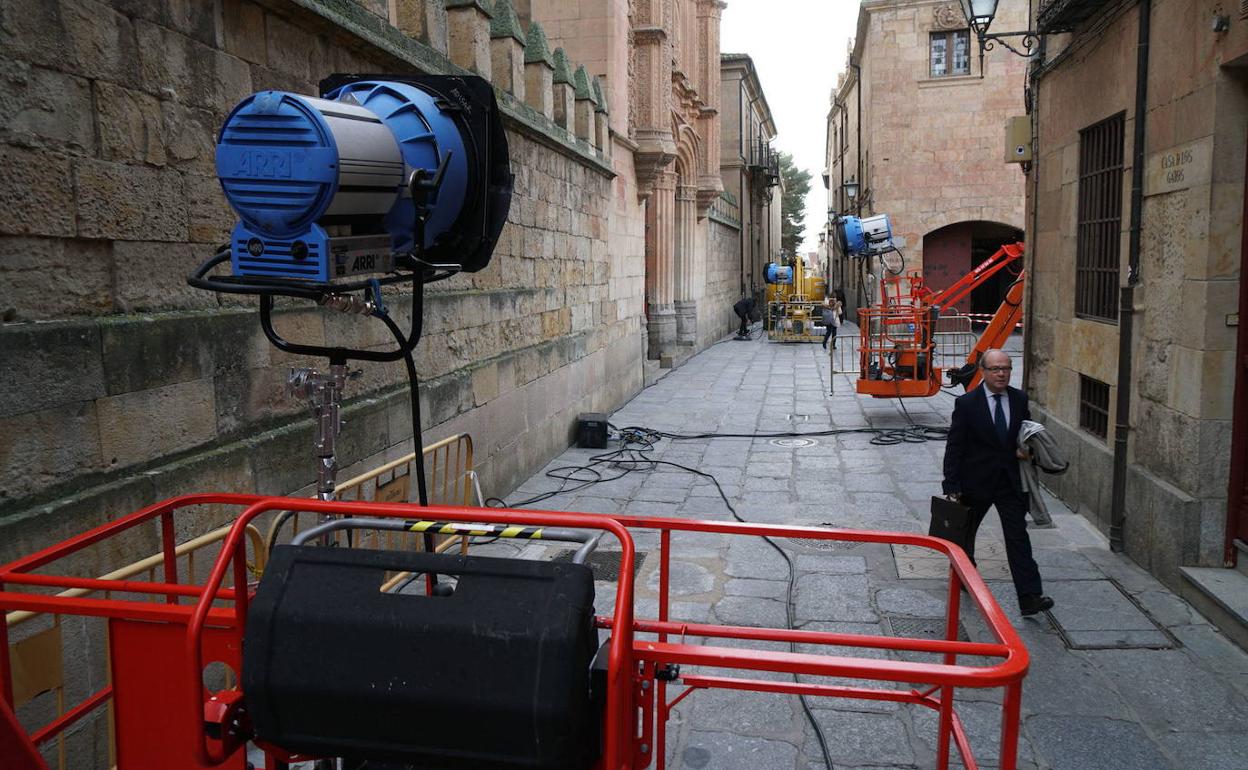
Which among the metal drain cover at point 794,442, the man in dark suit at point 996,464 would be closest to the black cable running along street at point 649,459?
the metal drain cover at point 794,442

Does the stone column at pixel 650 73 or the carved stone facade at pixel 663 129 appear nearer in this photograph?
the carved stone facade at pixel 663 129

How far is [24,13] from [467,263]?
1856mm

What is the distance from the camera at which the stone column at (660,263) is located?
65.2 ft

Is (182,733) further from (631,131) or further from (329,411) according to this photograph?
(631,131)

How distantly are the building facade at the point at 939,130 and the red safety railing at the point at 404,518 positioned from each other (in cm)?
2460

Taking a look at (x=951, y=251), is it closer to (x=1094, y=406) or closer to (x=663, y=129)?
(x=663, y=129)

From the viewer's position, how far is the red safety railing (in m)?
2.14

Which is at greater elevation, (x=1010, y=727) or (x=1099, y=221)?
(x=1099, y=221)

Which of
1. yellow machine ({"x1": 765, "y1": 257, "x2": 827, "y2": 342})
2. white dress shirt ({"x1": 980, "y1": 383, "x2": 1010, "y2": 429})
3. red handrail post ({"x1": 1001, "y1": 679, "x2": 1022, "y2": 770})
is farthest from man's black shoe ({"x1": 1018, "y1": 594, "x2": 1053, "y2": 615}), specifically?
yellow machine ({"x1": 765, "y1": 257, "x2": 827, "y2": 342})

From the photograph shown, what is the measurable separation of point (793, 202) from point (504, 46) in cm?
7124

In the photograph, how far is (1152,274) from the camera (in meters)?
6.27

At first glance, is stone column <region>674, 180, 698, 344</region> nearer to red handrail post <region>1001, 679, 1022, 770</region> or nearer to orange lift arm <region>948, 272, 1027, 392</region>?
orange lift arm <region>948, 272, 1027, 392</region>

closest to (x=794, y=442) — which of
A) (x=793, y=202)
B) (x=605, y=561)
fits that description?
(x=605, y=561)

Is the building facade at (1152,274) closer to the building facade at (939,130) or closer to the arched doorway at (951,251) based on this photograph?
the building facade at (939,130)
